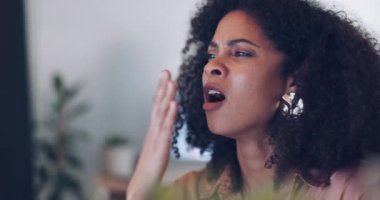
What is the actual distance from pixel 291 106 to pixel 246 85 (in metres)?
0.06

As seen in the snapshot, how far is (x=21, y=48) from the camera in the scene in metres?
0.73

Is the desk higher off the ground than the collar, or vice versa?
the collar

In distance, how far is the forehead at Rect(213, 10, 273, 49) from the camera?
70 centimetres

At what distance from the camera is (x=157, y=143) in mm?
777

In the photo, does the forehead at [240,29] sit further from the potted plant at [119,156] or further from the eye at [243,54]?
the potted plant at [119,156]

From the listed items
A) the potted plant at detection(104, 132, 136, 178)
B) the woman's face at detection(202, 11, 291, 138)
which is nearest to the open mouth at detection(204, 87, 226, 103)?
the woman's face at detection(202, 11, 291, 138)

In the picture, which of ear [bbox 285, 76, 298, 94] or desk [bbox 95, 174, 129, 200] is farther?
desk [bbox 95, 174, 129, 200]

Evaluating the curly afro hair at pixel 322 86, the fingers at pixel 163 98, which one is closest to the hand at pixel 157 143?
the fingers at pixel 163 98

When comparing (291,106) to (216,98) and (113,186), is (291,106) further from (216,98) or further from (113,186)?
(113,186)

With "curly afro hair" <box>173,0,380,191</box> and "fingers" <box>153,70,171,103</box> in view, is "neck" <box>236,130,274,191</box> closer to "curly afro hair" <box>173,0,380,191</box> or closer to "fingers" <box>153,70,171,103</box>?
"curly afro hair" <box>173,0,380,191</box>

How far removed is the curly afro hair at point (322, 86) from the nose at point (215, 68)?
2.6 inches

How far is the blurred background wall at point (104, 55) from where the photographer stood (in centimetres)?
79

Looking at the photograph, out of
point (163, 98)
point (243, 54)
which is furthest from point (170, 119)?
point (243, 54)

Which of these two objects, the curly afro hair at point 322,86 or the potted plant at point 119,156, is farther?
the potted plant at point 119,156
